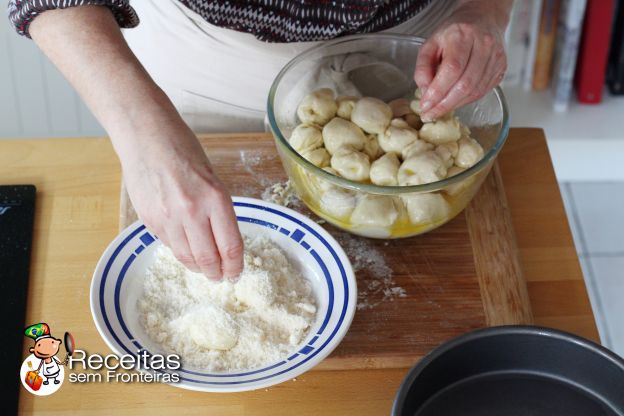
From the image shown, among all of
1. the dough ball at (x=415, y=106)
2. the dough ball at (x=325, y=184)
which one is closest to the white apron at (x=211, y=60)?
the dough ball at (x=415, y=106)

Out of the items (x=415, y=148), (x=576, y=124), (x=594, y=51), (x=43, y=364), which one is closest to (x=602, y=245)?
(x=576, y=124)

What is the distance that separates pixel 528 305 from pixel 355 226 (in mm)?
230

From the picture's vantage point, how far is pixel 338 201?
2.94 ft

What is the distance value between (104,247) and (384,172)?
371 millimetres

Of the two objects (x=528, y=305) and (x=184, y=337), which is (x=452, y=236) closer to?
(x=528, y=305)

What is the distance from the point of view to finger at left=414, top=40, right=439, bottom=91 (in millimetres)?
916

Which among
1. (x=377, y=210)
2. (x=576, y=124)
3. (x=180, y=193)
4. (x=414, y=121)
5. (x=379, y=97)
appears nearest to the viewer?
(x=180, y=193)

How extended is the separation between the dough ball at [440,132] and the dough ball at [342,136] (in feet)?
0.27

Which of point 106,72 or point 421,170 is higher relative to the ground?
point 106,72

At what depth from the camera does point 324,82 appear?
1.06 metres

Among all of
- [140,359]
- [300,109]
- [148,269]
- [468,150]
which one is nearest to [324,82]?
[300,109]

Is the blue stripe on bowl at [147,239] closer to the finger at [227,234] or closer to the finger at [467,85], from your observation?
the finger at [227,234]

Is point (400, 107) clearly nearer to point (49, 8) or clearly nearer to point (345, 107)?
point (345, 107)

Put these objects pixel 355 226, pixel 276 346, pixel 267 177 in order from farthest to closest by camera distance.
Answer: pixel 267 177, pixel 355 226, pixel 276 346
